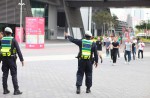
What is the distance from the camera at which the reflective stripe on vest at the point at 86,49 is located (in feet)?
32.9

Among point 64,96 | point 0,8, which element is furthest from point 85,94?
point 0,8

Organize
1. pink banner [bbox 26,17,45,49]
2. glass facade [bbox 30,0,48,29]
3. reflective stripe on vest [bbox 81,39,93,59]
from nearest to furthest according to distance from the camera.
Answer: reflective stripe on vest [bbox 81,39,93,59] → pink banner [bbox 26,17,45,49] → glass facade [bbox 30,0,48,29]

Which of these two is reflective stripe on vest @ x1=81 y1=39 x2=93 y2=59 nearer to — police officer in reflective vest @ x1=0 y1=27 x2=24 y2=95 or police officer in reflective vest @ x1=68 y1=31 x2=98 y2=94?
police officer in reflective vest @ x1=68 y1=31 x2=98 y2=94

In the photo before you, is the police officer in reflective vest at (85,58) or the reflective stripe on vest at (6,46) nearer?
the reflective stripe on vest at (6,46)

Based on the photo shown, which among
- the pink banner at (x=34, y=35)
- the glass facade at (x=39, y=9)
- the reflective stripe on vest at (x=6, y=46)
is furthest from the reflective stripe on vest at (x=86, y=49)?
the glass facade at (x=39, y=9)

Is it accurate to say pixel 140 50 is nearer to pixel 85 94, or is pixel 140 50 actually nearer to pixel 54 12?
pixel 85 94

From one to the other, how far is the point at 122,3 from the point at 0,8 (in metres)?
21.5

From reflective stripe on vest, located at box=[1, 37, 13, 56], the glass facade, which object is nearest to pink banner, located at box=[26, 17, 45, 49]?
reflective stripe on vest, located at box=[1, 37, 13, 56]

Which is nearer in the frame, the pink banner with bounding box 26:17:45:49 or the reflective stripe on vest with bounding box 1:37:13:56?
the reflective stripe on vest with bounding box 1:37:13:56

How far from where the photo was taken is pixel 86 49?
10.1 meters

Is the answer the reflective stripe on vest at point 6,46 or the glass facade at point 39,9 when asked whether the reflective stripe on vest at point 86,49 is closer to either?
the reflective stripe on vest at point 6,46

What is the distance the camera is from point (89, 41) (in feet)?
33.2

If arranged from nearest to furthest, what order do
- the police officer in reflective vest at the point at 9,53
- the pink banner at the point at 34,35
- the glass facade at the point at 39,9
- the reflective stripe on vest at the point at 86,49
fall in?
the police officer in reflective vest at the point at 9,53 → the reflective stripe on vest at the point at 86,49 → the pink banner at the point at 34,35 → the glass facade at the point at 39,9

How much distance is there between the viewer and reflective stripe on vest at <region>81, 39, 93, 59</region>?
10023 millimetres
